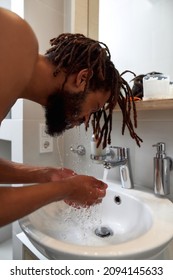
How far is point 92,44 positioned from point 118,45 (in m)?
0.39

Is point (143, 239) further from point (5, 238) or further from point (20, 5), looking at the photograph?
point (5, 238)

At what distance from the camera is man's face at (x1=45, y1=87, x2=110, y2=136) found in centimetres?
55

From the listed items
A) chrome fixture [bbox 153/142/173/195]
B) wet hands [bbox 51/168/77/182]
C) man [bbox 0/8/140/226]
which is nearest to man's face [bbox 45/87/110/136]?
man [bbox 0/8/140/226]

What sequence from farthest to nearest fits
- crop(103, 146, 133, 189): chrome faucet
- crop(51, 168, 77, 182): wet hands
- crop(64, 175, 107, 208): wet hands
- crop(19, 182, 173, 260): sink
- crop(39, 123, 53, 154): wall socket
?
crop(39, 123, 53, 154): wall socket → crop(103, 146, 133, 189): chrome faucet → crop(51, 168, 77, 182): wet hands → crop(64, 175, 107, 208): wet hands → crop(19, 182, 173, 260): sink

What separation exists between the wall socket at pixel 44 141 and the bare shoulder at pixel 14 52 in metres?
0.47

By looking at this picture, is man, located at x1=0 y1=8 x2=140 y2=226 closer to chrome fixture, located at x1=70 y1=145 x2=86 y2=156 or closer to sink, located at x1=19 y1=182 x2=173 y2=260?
sink, located at x1=19 y1=182 x2=173 y2=260

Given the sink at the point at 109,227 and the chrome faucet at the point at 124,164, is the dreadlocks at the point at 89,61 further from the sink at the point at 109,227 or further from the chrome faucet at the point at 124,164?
the sink at the point at 109,227

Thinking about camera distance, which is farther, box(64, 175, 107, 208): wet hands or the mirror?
the mirror

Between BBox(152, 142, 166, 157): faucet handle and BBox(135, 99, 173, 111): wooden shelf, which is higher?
BBox(135, 99, 173, 111): wooden shelf

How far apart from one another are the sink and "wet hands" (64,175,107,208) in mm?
99

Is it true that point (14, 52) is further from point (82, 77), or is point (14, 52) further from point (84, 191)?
point (84, 191)

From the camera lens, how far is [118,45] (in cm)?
87

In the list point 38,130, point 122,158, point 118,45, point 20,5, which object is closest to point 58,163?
point 38,130

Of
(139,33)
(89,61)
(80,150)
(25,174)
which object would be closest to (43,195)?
(25,174)
